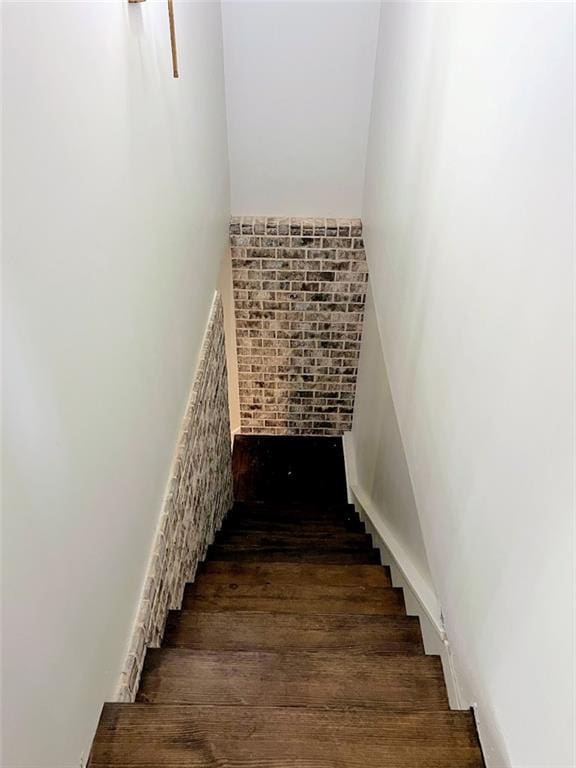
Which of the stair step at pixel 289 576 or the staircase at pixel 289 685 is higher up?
the staircase at pixel 289 685

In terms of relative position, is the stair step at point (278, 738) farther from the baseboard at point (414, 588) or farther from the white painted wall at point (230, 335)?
the white painted wall at point (230, 335)

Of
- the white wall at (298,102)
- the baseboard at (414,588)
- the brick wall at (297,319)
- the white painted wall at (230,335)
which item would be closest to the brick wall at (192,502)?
the white painted wall at (230,335)

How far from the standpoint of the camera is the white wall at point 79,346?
30.1 inches

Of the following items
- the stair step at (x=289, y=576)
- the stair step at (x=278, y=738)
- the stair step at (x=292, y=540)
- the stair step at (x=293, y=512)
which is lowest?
the stair step at (x=293, y=512)

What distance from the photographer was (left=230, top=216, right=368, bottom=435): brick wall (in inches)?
138

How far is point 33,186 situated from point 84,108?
29cm

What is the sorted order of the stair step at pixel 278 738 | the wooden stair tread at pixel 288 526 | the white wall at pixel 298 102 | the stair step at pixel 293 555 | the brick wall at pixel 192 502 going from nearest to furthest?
the stair step at pixel 278 738
the brick wall at pixel 192 502
the stair step at pixel 293 555
the white wall at pixel 298 102
the wooden stair tread at pixel 288 526

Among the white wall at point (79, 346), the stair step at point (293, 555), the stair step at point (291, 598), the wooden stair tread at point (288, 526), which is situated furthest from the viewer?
the wooden stair tread at point (288, 526)

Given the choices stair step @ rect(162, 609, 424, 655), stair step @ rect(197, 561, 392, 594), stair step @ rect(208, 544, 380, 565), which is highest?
stair step @ rect(162, 609, 424, 655)

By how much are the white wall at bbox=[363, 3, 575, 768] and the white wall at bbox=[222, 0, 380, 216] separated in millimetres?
1189

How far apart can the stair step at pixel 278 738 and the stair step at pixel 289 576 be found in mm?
942

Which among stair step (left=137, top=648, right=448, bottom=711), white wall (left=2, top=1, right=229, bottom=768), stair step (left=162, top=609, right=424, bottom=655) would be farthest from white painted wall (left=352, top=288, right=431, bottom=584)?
white wall (left=2, top=1, right=229, bottom=768)

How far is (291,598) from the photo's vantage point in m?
2.12

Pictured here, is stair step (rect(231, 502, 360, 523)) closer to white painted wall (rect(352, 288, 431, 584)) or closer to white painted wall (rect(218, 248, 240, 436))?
white painted wall (rect(352, 288, 431, 584))
